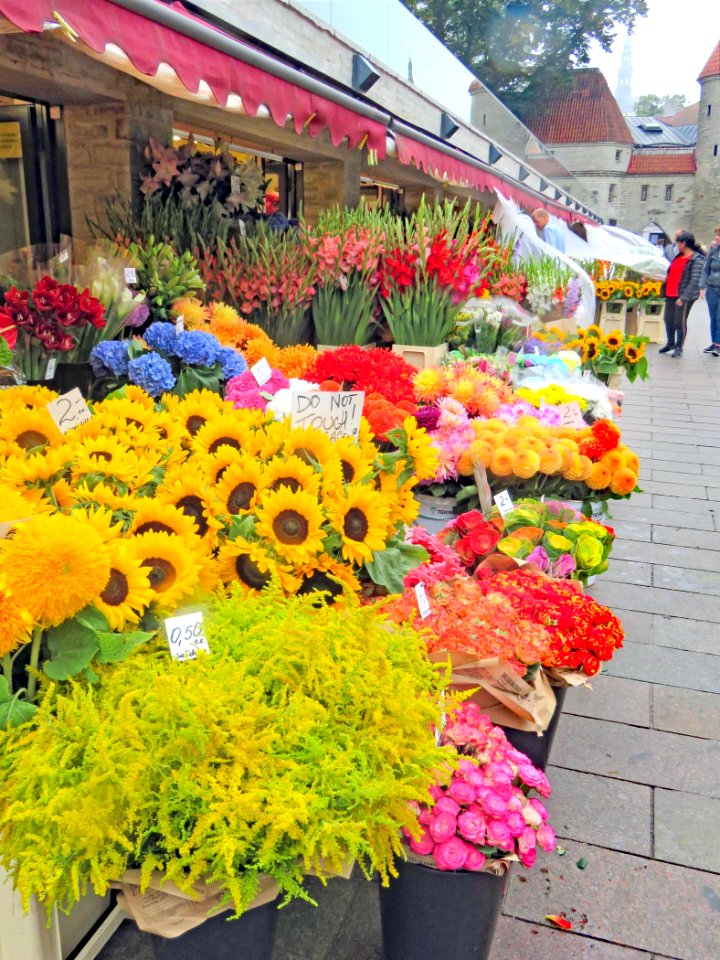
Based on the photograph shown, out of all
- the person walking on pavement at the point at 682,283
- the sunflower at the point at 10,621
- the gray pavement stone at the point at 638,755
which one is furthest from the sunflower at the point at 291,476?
the person walking on pavement at the point at 682,283

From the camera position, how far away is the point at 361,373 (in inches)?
A: 140

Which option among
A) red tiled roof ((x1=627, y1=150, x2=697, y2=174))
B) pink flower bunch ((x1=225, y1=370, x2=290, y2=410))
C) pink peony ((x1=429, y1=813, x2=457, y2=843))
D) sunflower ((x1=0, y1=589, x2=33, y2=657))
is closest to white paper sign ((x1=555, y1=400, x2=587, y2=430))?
pink flower bunch ((x1=225, y1=370, x2=290, y2=410))

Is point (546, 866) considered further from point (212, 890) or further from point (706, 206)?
point (706, 206)

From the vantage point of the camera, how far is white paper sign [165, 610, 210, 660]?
5.07 ft

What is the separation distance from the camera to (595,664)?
223 centimetres

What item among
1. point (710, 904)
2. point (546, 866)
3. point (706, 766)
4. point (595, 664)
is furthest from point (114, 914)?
point (706, 766)

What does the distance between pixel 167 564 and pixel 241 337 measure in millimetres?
2286

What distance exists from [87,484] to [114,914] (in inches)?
37.5

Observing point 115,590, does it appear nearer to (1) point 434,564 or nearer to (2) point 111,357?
(1) point 434,564

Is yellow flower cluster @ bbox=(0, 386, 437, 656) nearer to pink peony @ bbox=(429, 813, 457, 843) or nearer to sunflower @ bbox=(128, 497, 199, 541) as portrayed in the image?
sunflower @ bbox=(128, 497, 199, 541)

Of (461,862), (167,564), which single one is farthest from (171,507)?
(461,862)

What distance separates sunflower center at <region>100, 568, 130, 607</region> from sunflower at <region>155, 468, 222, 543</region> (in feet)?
1.04

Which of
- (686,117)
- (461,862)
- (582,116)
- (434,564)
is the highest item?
(686,117)

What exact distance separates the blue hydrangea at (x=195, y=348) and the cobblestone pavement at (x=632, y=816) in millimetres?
1964
